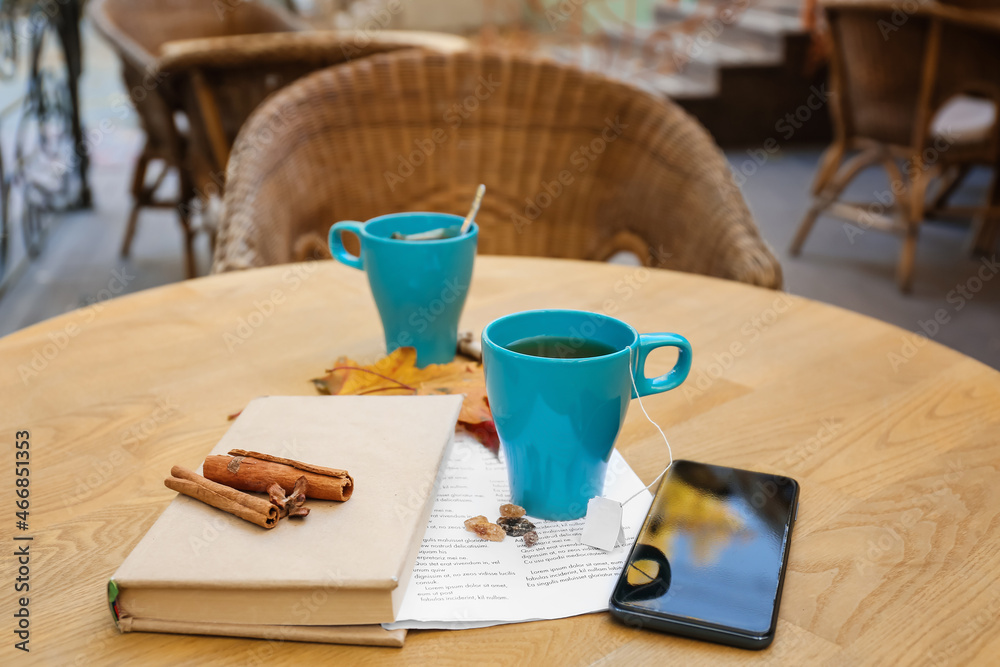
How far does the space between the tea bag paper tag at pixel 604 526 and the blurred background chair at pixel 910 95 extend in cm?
259

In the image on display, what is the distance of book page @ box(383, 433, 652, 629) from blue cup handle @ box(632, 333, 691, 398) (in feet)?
0.23

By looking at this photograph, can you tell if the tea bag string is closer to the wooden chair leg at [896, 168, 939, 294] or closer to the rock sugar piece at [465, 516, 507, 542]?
the rock sugar piece at [465, 516, 507, 542]

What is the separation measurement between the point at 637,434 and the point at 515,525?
156 mm

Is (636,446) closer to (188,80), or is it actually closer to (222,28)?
(188,80)

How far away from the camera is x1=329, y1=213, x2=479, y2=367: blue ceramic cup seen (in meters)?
0.65

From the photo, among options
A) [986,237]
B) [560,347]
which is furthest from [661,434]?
[986,237]

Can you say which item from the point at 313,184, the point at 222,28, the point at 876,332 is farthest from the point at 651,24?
the point at 876,332

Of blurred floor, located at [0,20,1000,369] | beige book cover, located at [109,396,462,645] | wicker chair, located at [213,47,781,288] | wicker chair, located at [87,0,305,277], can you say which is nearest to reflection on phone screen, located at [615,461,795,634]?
beige book cover, located at [109,396,462,645]

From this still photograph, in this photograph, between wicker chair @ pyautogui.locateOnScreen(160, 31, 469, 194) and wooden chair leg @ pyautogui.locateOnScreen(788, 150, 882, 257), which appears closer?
wicker chair @ pyautogui.locateOnScreen(160, 31, 469, 194)

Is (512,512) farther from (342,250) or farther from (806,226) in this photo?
(806,226)

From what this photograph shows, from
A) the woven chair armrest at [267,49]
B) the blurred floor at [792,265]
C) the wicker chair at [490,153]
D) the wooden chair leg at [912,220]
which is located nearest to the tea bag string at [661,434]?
the wicker chair at [490,153]

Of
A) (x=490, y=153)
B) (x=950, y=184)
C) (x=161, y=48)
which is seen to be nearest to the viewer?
(x=490, y=153)

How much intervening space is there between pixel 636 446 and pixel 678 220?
70 cm

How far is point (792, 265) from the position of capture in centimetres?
322
